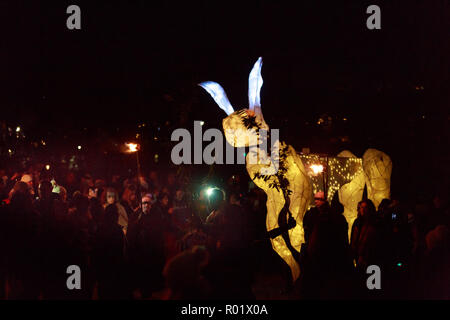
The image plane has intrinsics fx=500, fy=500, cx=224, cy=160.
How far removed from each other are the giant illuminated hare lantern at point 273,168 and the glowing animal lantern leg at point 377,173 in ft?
5.78

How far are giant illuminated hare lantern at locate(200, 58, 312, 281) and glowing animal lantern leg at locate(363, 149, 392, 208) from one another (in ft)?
5.78

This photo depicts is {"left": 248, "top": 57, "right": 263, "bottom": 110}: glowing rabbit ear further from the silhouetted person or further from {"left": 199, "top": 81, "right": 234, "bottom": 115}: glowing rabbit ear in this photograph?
the silhouetted person

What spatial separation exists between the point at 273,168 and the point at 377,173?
2.51 m

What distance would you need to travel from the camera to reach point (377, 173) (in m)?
9.66

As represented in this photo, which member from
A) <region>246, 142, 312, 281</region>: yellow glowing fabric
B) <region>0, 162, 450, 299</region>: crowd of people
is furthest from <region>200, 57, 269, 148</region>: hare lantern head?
<region>0, 162, 450, 299</region>: crowd of people

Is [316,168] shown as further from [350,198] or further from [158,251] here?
[158,251]

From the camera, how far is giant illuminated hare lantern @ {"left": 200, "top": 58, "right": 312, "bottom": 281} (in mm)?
8336

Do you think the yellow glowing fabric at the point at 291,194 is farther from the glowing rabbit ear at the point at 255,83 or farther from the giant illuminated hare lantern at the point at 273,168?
the glowing rabbit ear at the point at 255,83

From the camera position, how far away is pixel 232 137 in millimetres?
8406

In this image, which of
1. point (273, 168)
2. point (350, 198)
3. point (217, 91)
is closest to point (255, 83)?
point (217, 91)

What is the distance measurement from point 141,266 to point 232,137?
106 inches

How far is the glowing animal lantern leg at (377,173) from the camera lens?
9641 mm

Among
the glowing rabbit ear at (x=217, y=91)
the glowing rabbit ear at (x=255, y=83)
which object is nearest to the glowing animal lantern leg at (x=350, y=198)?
the glowing rabbit ear at (x=255, y=83)

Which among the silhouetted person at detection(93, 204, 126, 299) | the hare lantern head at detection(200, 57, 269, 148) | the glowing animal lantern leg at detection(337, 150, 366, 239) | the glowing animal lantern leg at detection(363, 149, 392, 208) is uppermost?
the hare lantern head at detection(200, 57, 269, 148)
